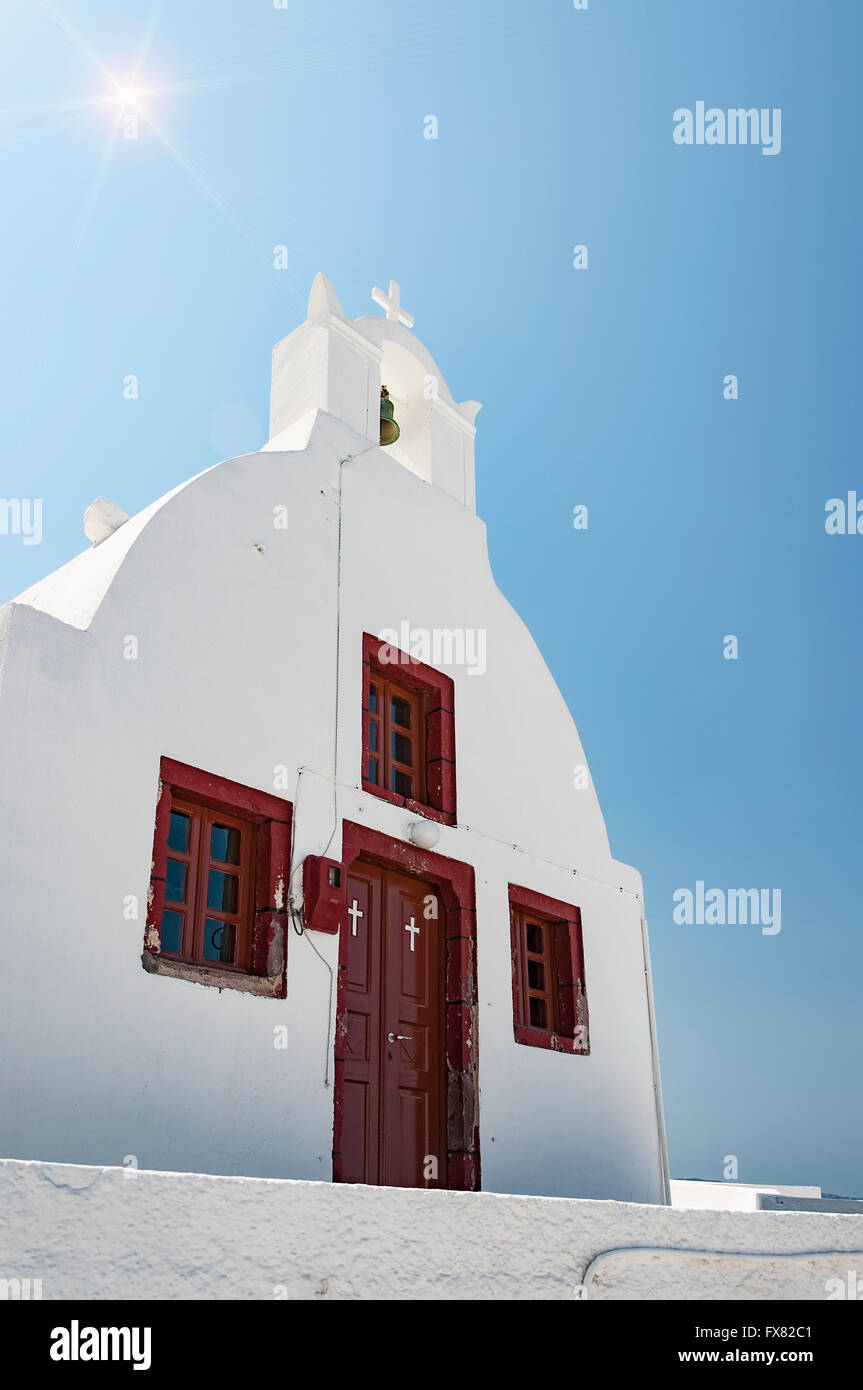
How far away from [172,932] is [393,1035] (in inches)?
68.8

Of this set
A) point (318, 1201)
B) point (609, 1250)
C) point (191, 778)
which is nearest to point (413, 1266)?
point (318, 1201)

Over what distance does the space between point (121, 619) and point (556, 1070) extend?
13.7ft

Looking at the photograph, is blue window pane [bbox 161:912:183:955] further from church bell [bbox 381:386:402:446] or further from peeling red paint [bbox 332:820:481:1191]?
church bell [bbox 381:386:402:446]

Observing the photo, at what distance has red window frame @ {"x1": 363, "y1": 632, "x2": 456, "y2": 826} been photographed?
7164 millimetres

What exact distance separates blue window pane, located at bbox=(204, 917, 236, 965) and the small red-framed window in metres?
2.43

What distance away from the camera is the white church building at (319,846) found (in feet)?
16.2

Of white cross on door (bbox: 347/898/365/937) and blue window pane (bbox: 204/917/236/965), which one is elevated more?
white cross on door (bbox: 347/898/365/937)

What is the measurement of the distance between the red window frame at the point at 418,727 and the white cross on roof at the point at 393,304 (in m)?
3.23

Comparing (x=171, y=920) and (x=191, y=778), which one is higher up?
(x=191, y=778)

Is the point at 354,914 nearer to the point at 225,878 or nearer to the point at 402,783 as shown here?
the point at 225,878

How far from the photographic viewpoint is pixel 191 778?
223 inches

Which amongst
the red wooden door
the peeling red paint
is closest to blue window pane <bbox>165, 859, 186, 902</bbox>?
the peeling red paint
